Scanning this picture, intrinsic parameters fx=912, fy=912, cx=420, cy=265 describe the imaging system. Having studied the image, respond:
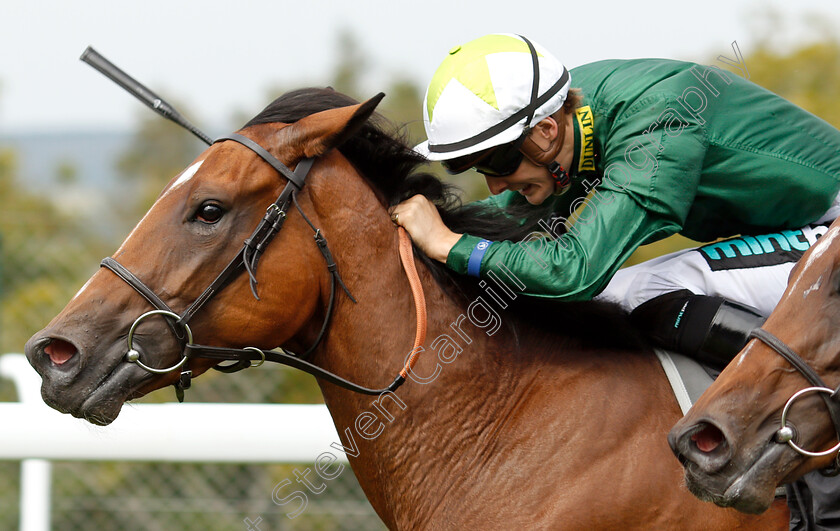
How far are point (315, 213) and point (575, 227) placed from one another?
76cm

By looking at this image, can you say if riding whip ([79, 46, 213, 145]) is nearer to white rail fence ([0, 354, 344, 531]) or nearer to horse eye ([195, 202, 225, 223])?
horse eye ([195, 202, 225, 223])

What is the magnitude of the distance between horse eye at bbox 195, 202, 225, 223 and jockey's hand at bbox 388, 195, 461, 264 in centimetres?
54

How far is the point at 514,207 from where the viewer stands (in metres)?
3.19

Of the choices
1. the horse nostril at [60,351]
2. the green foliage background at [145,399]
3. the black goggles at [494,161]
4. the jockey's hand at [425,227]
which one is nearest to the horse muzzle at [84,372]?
the horse nostril at [60,351]

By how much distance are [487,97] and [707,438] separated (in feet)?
3.87

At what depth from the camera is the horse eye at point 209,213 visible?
2.56m

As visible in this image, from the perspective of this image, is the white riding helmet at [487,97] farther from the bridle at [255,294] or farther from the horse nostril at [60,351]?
the horse nostril at [60,351]

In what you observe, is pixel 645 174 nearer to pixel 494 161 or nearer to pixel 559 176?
pixel 559 176

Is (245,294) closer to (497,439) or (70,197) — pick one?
(497,439)

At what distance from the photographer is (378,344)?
2.68 m

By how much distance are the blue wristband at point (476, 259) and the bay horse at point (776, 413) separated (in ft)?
2.61

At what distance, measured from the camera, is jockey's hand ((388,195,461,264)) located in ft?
9.01

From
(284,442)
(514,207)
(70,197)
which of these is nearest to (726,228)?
(514,207)

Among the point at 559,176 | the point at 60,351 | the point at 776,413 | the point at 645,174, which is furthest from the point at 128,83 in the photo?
the point at 776,413
